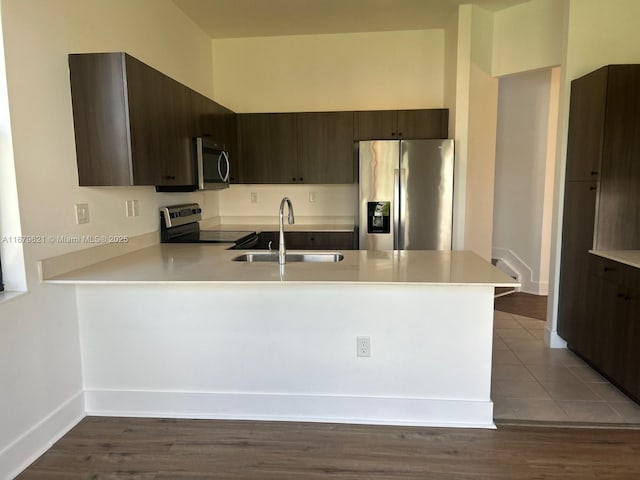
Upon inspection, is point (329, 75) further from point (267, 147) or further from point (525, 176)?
point (525, 176)

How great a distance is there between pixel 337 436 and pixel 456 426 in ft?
2.08

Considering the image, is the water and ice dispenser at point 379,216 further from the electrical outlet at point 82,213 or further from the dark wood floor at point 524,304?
the electrical outlet at point 82,213

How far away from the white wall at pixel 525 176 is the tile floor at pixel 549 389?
177 centimetres

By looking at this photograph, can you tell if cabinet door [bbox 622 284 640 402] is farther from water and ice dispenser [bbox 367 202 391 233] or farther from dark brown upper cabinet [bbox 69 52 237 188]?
dark brown upper cabinet [bbox 69 52 237 188]

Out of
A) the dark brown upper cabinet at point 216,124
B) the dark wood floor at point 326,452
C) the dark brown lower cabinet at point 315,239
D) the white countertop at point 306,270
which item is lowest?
the dark wood floor at point 326,452

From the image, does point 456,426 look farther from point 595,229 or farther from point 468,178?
point 468,178

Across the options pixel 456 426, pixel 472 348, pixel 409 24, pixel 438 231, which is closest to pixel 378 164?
pixel 438 231

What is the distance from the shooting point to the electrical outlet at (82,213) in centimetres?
242

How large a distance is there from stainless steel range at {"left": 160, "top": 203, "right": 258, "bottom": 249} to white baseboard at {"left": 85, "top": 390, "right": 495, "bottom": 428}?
4.00ft

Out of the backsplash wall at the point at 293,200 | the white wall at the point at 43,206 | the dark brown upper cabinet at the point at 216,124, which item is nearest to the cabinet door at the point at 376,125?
the backsplash wall at the point at 293,200

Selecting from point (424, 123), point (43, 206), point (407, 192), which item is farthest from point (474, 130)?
point (43, 206)

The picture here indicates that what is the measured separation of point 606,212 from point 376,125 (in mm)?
2138

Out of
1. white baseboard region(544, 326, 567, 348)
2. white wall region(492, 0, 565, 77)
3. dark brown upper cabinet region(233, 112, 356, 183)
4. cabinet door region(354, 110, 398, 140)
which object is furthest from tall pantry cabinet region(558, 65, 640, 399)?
dark brown upper cabinet region(233, 112, 356, 183)

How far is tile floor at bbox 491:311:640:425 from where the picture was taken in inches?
95.4
